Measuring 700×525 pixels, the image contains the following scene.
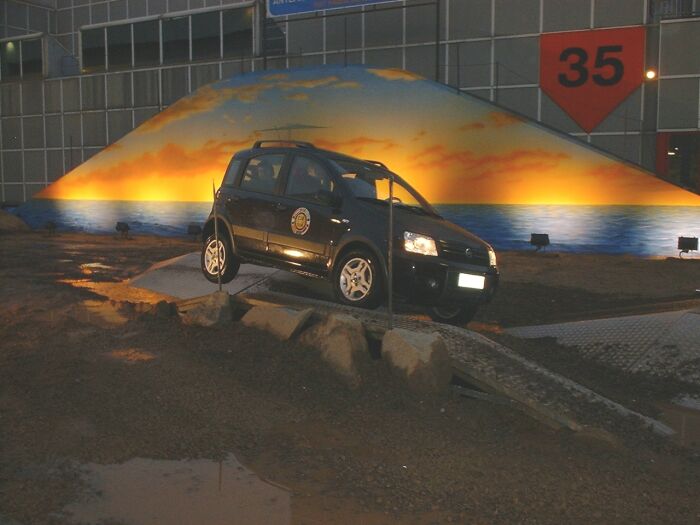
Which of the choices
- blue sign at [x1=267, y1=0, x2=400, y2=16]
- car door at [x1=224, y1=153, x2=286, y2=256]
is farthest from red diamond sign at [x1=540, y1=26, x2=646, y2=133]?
car door at [x1=224, y1=153, x2=286, y2=256]

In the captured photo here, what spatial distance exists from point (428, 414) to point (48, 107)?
29.3 metres

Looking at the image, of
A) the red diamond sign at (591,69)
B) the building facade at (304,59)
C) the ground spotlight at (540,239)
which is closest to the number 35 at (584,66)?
the red diamond sign at (591,69)

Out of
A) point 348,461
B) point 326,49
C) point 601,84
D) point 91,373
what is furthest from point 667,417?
point 326,49

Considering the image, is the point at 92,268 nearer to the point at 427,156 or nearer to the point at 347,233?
the point at 347,233

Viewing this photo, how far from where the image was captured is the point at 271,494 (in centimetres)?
411

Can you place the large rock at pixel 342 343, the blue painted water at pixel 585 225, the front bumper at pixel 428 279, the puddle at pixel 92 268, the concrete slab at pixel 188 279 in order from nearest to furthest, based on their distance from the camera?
1. the large rock at pixel 342 343
2. the front bumper at pixel 428 279
3. the concrete slab at pixel 188 279
4. the puddle at pixel 92 268
5. the blue painted water at pixel 585 225

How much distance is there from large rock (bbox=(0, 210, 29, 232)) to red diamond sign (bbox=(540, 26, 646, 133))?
19971 mm

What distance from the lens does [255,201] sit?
28.2 ft

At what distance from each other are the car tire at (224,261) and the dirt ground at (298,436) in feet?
5.01

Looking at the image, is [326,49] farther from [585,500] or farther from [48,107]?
[585,500]

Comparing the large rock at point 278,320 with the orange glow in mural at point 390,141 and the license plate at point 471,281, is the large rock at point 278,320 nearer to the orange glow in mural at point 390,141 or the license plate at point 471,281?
the license plate at point 471,281

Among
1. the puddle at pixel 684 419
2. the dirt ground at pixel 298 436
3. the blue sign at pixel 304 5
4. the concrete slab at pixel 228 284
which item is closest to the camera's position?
the dirt ground at pixel 298 436

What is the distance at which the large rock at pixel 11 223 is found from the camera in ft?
85.6

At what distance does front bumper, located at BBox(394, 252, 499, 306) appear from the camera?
7184mm
